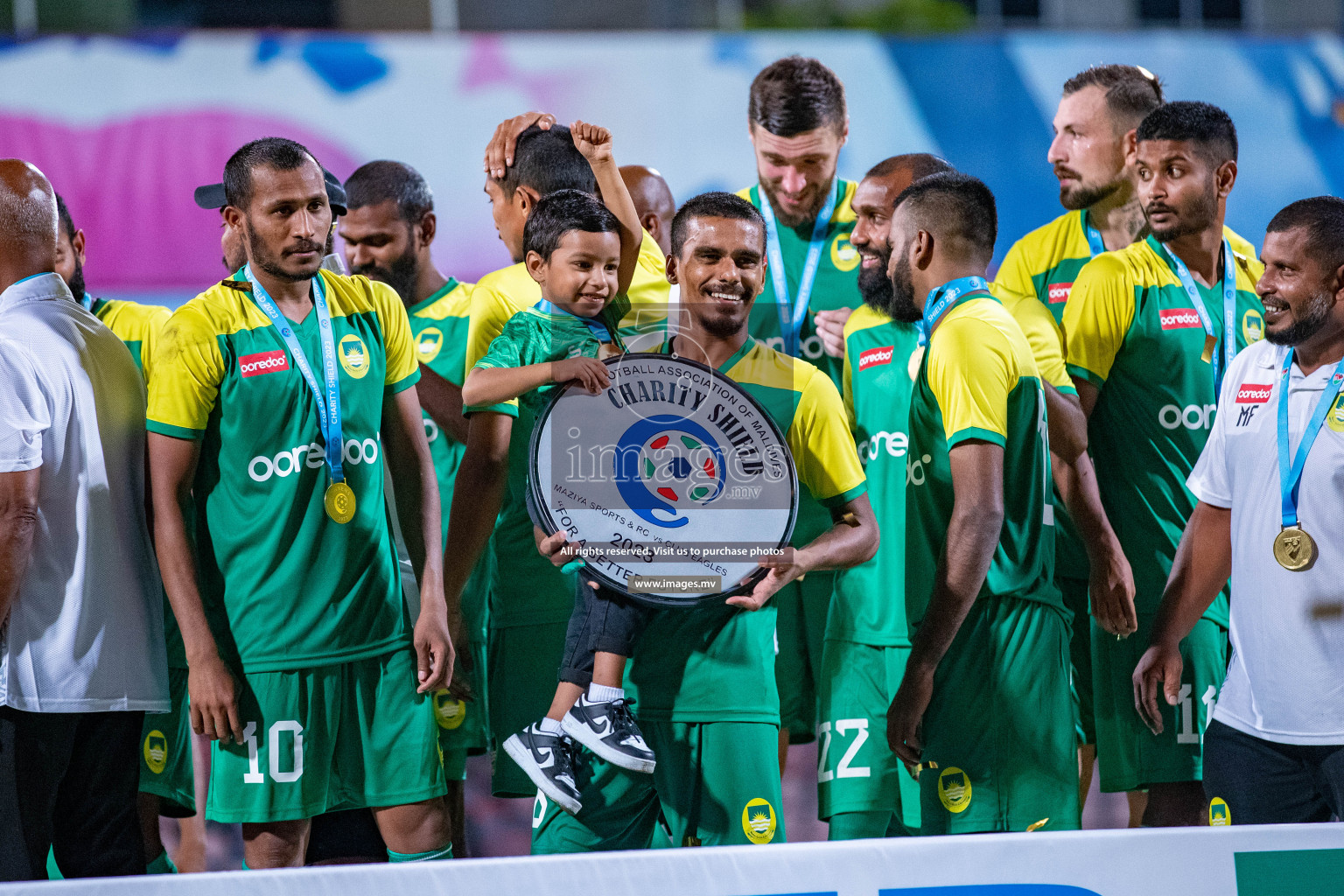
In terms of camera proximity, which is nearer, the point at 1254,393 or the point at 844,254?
the point at 1254,393

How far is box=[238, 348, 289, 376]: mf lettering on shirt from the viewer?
2697mm

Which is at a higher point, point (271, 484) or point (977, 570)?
point (271, 484)

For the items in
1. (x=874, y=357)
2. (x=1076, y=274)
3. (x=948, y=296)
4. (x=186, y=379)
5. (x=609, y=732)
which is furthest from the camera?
(x=1076, y=274)

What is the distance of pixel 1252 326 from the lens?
3201 mm

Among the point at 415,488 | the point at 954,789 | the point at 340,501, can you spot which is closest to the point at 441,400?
the point at 415,488

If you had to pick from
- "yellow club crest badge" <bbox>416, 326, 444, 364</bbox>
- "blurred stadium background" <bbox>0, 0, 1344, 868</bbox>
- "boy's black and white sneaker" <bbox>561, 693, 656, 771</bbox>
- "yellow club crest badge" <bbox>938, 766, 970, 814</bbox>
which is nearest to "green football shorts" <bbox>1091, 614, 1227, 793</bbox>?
"yellow club crest badge" <bbox>938, 766, 970, 814</bbox>

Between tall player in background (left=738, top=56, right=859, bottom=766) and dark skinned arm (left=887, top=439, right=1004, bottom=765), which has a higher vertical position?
tall player in background (left=738, top=56, right=859, bottom=766)

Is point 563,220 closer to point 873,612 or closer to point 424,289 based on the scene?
point 424,289

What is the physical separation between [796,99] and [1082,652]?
173cm

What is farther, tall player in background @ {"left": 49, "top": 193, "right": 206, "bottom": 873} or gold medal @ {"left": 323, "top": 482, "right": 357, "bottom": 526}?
tall player in background @ {"left": 49, "top": 193, "right": 206, "bottom": 873}

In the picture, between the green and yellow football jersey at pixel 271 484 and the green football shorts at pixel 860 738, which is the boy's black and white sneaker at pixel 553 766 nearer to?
the green and yellow football jersey at pixel 271 484

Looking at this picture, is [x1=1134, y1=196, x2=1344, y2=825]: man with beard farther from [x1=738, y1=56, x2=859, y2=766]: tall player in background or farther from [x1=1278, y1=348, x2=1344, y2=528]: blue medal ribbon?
[x1=738, y1=56, x2=859, y2=766]: tall player in background

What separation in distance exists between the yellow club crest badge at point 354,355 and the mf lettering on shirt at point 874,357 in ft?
4.02

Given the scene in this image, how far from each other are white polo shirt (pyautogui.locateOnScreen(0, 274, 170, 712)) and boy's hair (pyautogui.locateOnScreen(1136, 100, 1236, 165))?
258 cm
